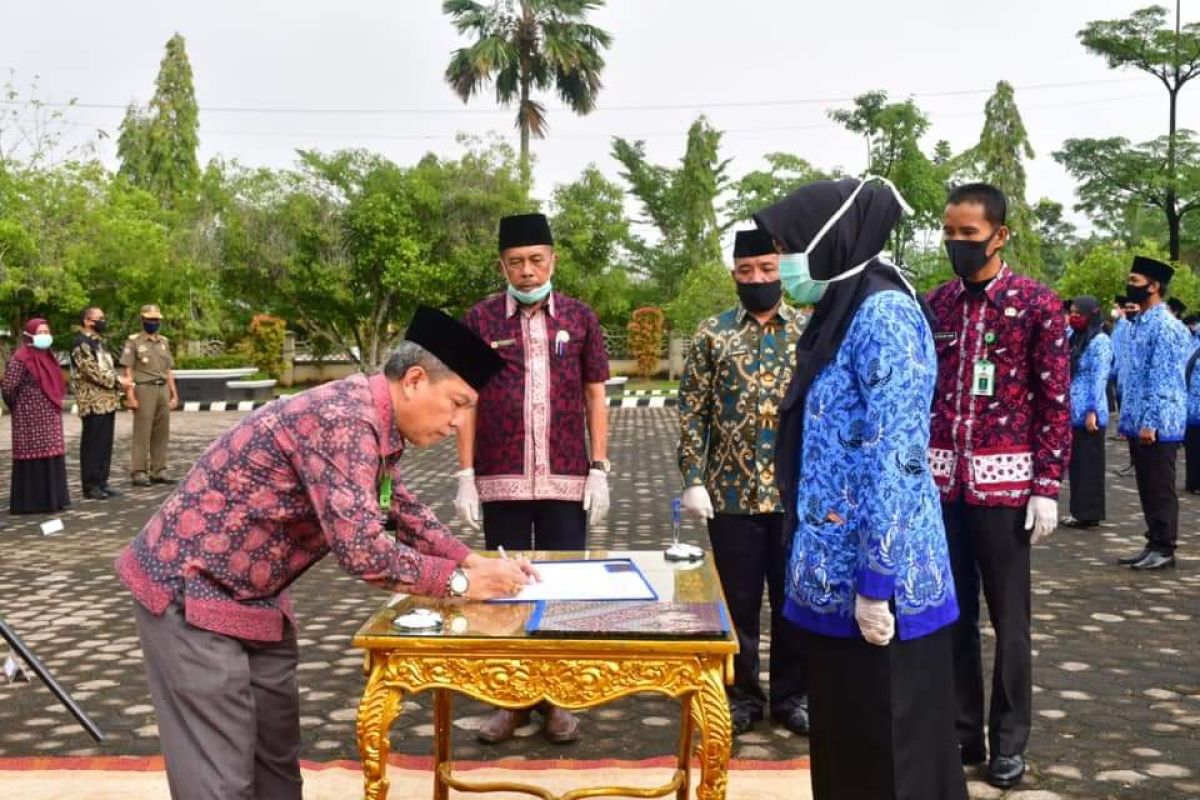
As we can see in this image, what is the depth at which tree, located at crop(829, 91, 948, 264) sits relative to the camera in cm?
3148

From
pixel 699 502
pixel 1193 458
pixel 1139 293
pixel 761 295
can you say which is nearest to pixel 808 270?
pixel 761 295

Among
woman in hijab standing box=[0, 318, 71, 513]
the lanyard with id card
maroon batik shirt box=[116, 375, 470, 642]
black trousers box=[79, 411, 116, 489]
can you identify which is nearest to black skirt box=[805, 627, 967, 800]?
maroon batik shirt box=[116, 375, 470, 642]

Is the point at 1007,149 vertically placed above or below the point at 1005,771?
above

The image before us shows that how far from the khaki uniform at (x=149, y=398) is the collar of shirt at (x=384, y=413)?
35.1 ft

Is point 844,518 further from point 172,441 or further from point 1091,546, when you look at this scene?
point 172,441

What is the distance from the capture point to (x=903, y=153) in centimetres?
3181

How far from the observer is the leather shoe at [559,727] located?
14.6 ft

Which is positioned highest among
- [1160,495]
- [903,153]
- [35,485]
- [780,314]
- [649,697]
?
[903,153]

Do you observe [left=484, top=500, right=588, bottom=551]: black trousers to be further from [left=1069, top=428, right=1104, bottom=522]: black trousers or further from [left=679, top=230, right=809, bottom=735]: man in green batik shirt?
[left=1069, top=428, right=1104, bottom=522]: black trousers

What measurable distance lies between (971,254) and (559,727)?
239cm

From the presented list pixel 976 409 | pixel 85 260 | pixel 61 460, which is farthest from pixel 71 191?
pixel 976 409

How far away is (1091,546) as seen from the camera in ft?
28.9

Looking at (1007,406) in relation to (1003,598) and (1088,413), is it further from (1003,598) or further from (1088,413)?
(1088,413)

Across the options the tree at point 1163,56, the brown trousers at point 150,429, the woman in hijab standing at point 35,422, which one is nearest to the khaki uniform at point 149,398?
the brown trousers at point 150,429
